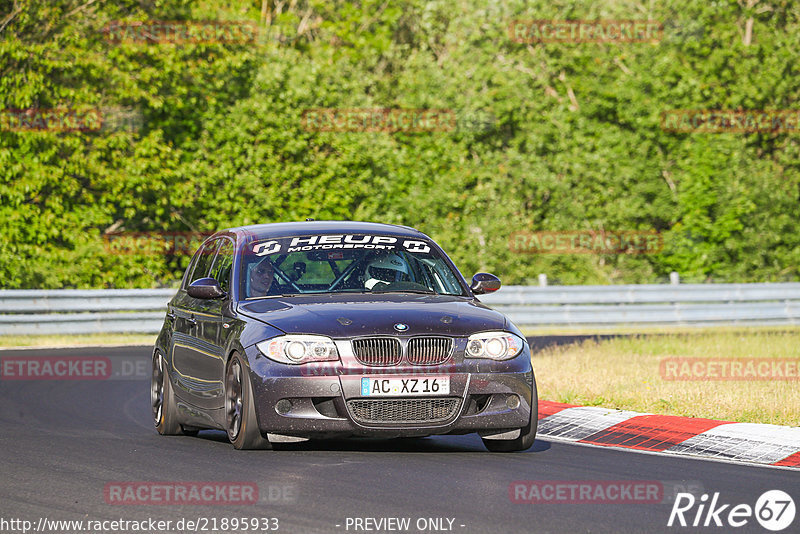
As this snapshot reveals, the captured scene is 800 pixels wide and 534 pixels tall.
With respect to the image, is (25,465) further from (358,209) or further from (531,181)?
(531,181)

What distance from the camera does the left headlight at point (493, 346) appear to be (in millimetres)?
8992

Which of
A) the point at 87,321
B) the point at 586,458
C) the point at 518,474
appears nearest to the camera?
the point at 518,474

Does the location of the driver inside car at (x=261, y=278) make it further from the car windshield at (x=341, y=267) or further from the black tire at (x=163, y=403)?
the black tire at (x=163, y=403)

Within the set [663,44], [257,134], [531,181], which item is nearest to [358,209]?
[257,134]

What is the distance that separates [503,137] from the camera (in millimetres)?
43156

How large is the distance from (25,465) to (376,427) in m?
2.23

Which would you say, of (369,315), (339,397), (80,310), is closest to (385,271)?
(369,315)

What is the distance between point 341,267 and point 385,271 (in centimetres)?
34

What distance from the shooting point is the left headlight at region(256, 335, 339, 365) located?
8742 millimetres

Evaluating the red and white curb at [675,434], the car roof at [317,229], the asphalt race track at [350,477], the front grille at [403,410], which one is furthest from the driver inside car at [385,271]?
the red and white curb at [675,434]

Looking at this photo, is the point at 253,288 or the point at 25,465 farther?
the point at 253,288

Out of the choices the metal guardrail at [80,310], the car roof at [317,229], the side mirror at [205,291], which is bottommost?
the metal guardrail at [80,310]

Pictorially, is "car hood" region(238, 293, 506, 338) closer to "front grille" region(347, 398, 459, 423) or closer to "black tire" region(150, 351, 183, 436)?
"front grille" region(347, 398, 459, 423)

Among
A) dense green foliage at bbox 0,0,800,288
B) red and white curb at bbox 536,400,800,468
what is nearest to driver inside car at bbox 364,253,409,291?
red and white curb at bbox 536,400,800,468
